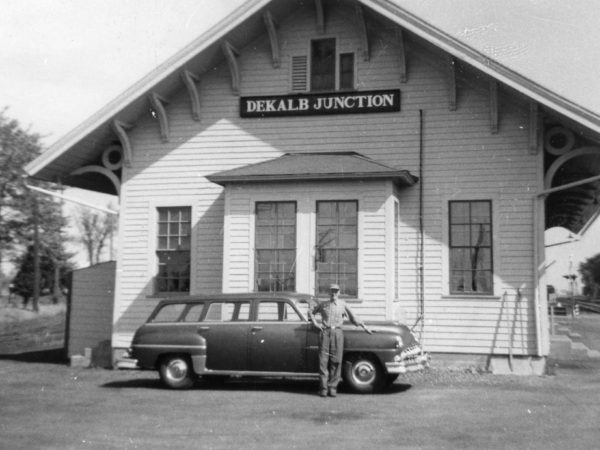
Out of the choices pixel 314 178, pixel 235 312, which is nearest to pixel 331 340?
pixel 235 312

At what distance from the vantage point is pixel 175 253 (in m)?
16.4

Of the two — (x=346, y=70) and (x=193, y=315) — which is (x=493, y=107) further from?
(x=193, y=315)

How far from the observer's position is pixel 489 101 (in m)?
15.0

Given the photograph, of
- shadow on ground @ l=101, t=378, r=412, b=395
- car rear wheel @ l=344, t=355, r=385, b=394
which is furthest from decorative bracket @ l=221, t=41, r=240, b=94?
car rear wheel @ l=344, t=355, r=385, b=394

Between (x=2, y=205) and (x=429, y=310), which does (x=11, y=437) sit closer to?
(x=429, y=310)

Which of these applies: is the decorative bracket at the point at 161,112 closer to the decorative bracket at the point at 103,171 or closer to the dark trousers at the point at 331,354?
the decorative bracket at the point at 103,171

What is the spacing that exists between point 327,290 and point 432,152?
3.54 m

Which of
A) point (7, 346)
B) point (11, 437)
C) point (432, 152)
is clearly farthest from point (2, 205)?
point (11, 437)

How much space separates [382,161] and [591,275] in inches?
5495

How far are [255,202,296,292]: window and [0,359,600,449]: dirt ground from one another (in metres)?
2.08

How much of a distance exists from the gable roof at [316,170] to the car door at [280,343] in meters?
3.25

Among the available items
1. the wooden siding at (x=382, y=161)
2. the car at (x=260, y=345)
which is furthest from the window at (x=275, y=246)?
the car at (x=260, y=345)

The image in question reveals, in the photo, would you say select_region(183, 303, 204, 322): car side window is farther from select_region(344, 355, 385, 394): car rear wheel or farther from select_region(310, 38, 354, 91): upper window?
select_region(310, 38, 354, 91): upper window

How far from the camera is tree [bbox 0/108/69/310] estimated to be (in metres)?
50.2
